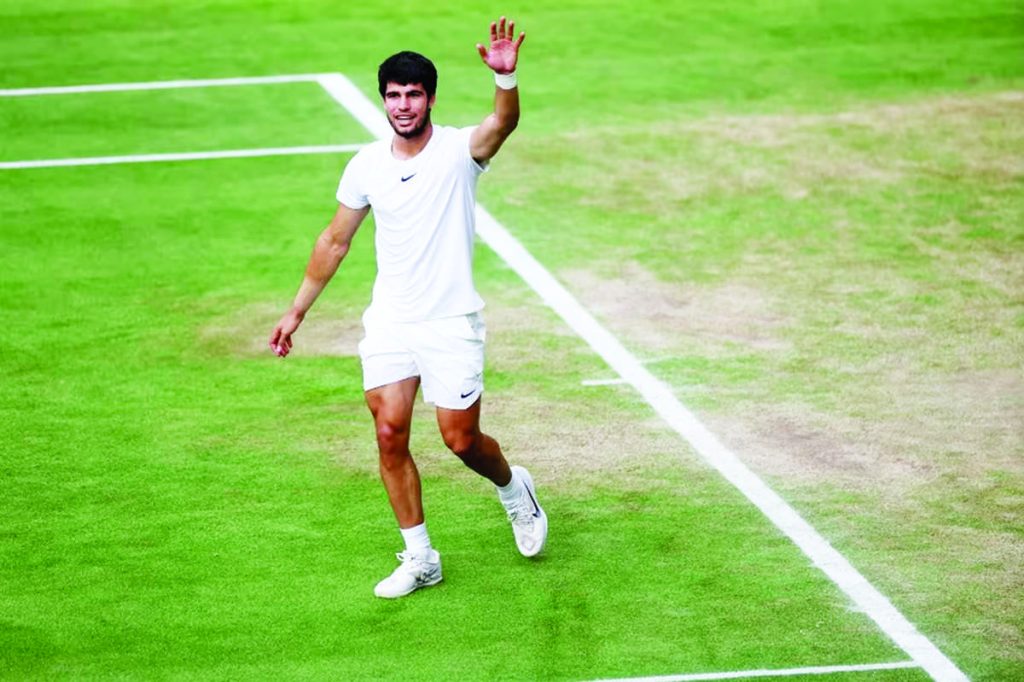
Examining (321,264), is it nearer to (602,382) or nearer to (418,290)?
(418,290)

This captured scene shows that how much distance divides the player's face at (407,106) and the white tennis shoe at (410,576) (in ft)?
6.72

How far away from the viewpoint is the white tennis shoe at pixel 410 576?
866 centimetres

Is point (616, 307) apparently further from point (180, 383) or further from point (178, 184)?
point (178, 184)

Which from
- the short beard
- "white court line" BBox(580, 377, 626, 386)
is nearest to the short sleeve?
the short beard

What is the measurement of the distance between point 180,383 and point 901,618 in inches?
214

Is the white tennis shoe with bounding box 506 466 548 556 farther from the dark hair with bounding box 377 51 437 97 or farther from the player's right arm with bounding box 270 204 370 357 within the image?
the dark hair with bounding box 377 51 437 97

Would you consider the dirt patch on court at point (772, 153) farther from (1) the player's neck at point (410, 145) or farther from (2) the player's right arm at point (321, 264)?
(1) the player's neck at point (410, 145)

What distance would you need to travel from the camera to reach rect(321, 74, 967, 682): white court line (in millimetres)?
8156

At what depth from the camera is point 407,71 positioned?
830 cm

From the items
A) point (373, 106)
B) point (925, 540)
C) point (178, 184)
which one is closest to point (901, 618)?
point (925, 540)

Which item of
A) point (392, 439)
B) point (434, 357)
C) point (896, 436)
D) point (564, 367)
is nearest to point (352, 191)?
point (434, 357)

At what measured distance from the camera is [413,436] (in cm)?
1095

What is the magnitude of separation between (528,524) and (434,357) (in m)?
1.07

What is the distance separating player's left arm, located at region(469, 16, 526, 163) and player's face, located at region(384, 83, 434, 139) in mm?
291
